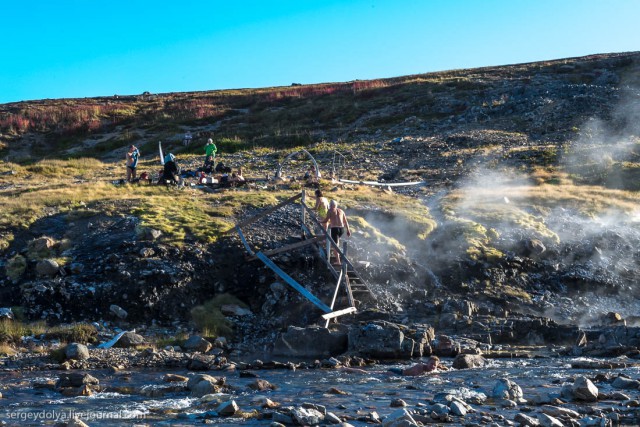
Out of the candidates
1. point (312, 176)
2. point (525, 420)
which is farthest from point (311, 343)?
point (312, 176)

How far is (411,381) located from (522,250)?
11.0m

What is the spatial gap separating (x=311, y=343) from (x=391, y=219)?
9149 millimetres

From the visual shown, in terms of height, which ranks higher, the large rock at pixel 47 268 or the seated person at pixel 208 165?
the seated person at pixel 208 165

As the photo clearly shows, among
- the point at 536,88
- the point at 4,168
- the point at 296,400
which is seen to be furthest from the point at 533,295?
the point at 536,88

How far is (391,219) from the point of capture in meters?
24.0

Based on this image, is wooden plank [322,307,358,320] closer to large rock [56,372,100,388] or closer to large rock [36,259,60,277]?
large rock [56,372,100,388]

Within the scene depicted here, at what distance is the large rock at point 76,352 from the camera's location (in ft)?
47.6

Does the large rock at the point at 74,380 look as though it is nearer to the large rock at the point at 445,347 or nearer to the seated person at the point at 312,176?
the large rock at the point at 445,347

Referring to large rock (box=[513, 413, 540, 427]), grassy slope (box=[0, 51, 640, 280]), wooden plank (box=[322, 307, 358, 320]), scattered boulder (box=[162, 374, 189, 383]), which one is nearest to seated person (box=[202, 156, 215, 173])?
grassy slope (box=[0, 51, 640, 280])

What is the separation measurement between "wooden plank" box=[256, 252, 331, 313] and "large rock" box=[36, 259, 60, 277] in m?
5.10

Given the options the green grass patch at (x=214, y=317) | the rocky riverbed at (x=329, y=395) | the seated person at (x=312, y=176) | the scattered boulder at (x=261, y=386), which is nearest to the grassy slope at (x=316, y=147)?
the seated person at (x=312, y=176)

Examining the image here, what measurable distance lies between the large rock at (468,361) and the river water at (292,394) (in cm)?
26

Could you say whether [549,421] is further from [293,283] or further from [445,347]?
[293,283]

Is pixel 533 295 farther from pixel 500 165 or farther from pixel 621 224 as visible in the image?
pixel 500 165
